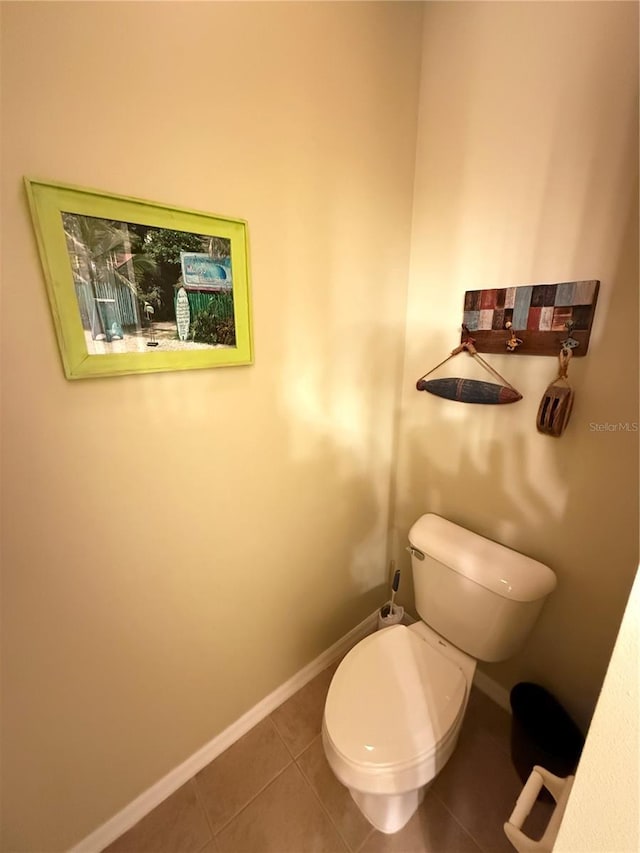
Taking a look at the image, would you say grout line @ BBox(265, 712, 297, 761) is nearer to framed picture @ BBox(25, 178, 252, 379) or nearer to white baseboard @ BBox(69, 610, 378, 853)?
white baseboard @ BBox(69, 610, 378, 853)

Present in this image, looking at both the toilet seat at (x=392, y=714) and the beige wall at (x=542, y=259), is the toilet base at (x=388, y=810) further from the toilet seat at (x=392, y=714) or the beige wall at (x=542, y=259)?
the beige wall at (x=542, y=259)

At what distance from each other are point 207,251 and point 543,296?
3.14ft

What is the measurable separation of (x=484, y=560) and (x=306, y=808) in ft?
3.22

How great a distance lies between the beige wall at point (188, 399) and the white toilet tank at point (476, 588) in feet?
1.25

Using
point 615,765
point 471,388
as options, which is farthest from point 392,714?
point 471,388

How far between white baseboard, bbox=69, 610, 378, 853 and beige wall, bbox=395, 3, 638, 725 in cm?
70

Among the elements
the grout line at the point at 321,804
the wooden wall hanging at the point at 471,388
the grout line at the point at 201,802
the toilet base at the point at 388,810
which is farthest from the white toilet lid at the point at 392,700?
the wooden wall hanging at the point at 471,388

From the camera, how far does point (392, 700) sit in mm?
993

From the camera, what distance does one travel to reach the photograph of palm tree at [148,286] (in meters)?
0.71

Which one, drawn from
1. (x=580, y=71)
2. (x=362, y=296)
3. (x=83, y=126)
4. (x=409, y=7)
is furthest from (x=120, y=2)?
(x=580, y=71)

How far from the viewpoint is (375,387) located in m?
1.35

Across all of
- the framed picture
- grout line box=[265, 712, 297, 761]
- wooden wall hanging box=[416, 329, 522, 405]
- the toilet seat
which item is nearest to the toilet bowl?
the toilet seat

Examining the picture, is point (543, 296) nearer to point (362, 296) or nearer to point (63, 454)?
point (362, 296)

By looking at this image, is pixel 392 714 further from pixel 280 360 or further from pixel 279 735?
pixel 280 360
